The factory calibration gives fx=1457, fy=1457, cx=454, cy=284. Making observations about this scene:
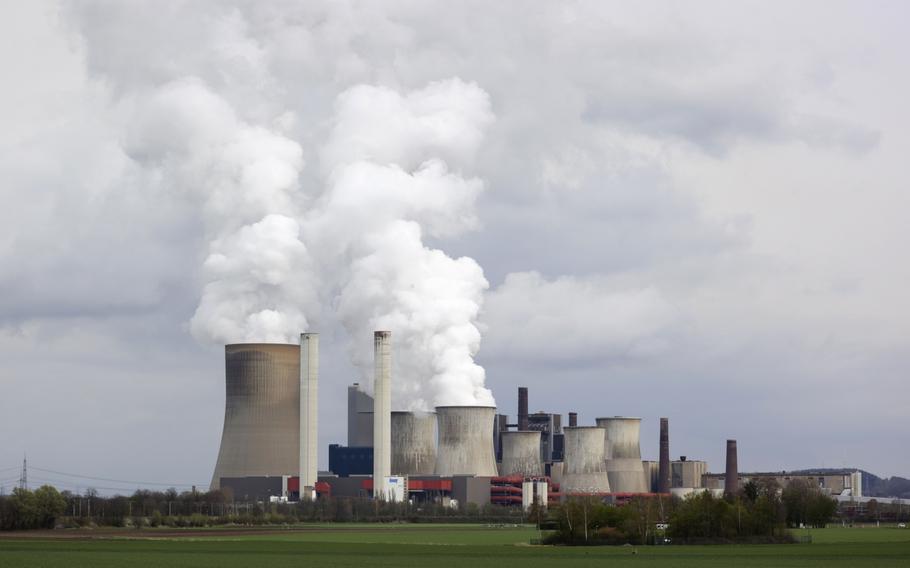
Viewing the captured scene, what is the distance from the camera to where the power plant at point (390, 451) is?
82.9 meters

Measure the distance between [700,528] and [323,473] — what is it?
5325 centimetres

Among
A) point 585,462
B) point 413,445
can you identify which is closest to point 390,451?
point 413,445

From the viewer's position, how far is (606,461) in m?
102

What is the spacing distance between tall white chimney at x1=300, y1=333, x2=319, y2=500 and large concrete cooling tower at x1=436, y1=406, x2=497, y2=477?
25.7 feet

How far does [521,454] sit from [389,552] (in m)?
55.3

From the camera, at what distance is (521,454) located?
3984 inches

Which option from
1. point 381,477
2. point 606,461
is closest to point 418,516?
point 381,477

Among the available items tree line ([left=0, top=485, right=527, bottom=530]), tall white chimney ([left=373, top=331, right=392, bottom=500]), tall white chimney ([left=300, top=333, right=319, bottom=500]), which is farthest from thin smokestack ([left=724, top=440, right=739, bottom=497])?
tall white chimney ([left=300, top=333, right=319, bottom=500])

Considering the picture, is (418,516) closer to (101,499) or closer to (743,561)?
(101,499)

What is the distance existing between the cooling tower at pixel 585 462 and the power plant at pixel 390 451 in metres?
0.07

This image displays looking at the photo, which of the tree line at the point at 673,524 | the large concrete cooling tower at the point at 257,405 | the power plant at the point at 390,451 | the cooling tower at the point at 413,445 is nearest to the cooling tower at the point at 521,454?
the power plant at the point at 390,451

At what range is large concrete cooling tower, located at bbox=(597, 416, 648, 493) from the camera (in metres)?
102

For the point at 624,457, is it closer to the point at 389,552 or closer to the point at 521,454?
the point at 521,454

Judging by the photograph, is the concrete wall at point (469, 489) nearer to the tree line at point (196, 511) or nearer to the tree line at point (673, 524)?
the tree line at point (196, 511)
